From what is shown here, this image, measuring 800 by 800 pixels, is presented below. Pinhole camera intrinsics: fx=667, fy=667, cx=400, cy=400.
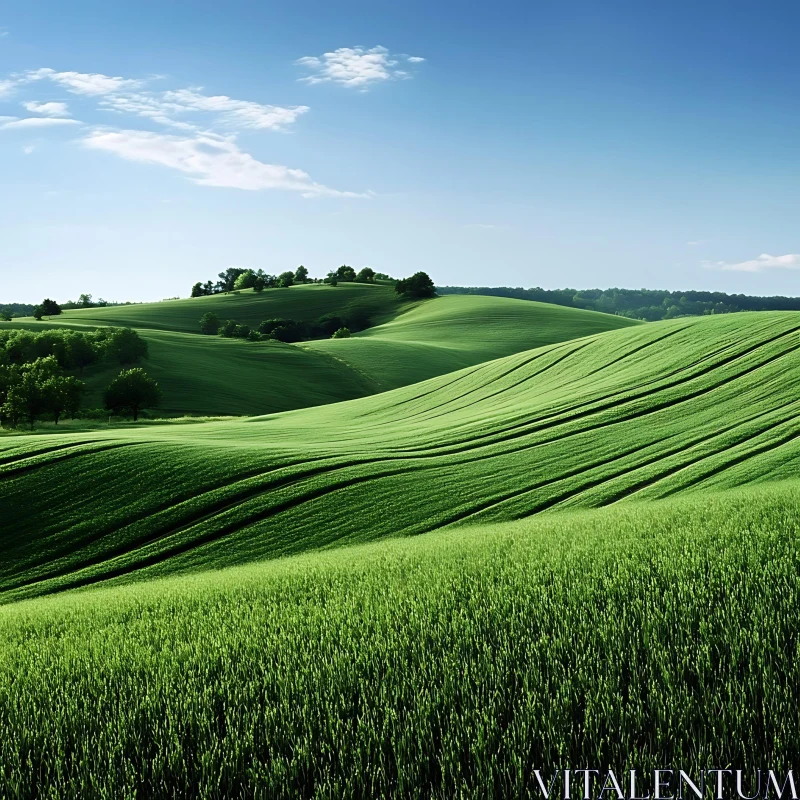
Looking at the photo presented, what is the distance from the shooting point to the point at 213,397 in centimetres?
7169

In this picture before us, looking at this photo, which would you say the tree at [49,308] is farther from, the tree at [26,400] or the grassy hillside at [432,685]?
the grassy hillside at [432,685]

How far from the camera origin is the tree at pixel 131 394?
62406 millimetres

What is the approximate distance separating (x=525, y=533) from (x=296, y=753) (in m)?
7.04

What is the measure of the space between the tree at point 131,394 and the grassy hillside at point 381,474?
1475 inches

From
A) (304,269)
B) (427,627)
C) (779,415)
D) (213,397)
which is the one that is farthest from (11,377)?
(304,269)

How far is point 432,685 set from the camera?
4441 millimetres

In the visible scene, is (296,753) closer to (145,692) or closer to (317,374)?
(145,692)

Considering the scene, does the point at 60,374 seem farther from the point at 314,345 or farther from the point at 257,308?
the point at 257,308

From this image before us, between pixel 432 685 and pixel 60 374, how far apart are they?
6736 centimetres

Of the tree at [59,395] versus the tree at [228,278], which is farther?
the tree at [228,278]

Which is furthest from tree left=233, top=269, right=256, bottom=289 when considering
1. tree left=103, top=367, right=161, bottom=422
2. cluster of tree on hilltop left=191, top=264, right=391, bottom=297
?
tree left=103, top=367, right=161, bottom=422

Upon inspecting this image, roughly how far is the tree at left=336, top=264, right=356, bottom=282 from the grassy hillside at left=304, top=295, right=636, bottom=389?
152 ft

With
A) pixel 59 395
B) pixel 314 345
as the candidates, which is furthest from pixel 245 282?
pixel 59 395

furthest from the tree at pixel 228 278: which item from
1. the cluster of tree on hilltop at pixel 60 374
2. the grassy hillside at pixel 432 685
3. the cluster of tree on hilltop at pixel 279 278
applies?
the grassy hillside at pixel 432 685
